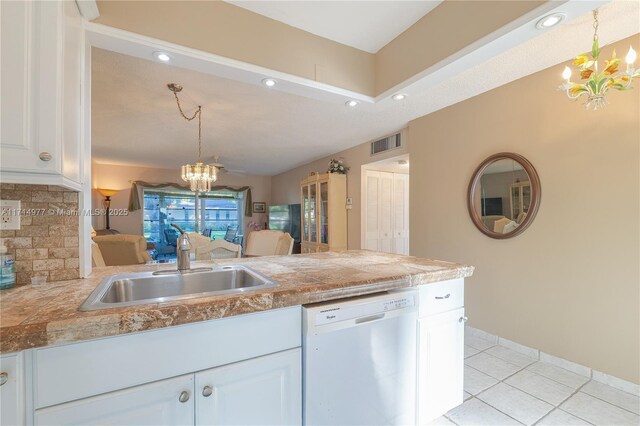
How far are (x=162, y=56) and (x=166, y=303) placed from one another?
4.96 feet

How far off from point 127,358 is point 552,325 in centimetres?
282

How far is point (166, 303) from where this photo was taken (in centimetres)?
90

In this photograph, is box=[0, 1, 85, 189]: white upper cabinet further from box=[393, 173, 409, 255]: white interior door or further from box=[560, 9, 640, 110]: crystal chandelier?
box=[393, 173, 409, 255]: white interior door

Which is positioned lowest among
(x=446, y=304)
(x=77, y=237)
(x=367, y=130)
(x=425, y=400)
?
(x=425, y=400)

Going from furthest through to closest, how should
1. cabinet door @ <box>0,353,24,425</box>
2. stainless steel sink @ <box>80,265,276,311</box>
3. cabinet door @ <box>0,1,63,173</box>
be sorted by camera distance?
stainless steel sink @ <box>80,265,276,311</box>, cabinet door @ <box>0,1,63,173</box>, cabinet door @ <box>0,353,24,425</box>

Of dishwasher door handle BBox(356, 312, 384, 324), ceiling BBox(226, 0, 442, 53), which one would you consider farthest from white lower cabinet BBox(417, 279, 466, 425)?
ceiling BBox(226, 0, 442, 53)

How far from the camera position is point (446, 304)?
59.0 inches

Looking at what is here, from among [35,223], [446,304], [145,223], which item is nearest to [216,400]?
[35,223]

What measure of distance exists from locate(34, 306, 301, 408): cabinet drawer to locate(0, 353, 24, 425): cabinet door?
31mm

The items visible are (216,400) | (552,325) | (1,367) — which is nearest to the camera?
(1,367)

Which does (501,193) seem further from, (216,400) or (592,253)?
(216,400)

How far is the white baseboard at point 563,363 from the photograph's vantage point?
1.81 meters

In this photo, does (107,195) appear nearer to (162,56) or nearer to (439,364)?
(162,56)

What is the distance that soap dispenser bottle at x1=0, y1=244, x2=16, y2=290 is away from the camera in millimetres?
1081
